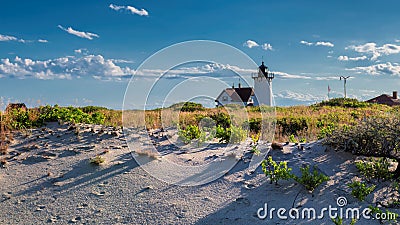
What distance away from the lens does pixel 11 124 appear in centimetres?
905

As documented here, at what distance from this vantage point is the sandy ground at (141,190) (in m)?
5.47

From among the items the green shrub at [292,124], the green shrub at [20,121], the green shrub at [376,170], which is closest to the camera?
the green shrub at [376,170]

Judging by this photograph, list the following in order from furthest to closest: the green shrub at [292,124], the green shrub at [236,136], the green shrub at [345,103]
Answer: the green shrub at [345,103] → the green shrub at [292,124] → the green shrub at [236,136]

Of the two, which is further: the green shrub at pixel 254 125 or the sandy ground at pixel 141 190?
the green shrub at pixel 254 125

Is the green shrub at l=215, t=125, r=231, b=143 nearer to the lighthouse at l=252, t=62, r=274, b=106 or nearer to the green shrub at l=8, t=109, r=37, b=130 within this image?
the green shrub at l=8, t=109, r=37, b=130

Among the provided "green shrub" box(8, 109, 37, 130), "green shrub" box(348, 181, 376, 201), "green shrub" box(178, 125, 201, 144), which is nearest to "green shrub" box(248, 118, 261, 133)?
"green shrub" box(178, 125, 201, 144)

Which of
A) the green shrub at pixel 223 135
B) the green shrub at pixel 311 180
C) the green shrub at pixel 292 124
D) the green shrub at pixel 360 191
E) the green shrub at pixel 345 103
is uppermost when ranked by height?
the green shrub at pixel 345 103

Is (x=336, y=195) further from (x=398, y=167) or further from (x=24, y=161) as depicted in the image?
(x=24, y=161)

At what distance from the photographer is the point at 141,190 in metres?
6.12

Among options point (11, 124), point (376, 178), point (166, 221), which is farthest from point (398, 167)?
point (11, 124)

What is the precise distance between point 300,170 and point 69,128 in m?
5.49

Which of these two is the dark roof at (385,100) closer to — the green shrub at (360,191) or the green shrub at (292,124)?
the green shrub at (292,124)

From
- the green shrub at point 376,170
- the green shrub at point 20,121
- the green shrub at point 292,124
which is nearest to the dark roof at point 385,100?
the green shrub at point 292,124

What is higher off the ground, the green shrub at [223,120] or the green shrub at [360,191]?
the green shrub at [223,120]
